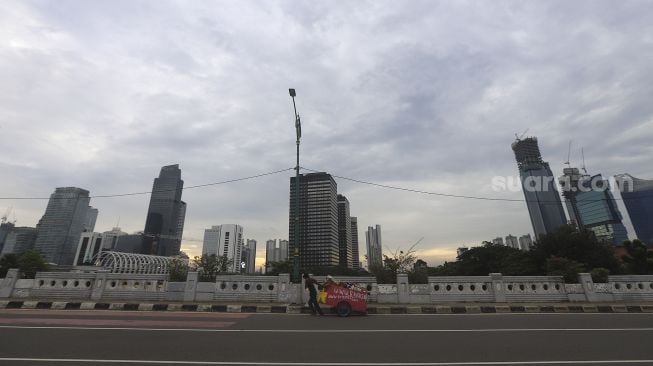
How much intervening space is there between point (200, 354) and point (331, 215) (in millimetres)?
21520

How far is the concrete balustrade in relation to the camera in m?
15.9

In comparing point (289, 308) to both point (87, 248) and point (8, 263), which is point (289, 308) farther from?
point (87, 248)

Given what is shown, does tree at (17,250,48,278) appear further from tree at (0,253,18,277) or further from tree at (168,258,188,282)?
tree at (168,258,188,282)

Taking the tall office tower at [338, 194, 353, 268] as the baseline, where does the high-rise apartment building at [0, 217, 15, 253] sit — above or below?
above

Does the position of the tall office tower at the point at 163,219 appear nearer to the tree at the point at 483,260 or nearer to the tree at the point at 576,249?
the tree at the point at 483,260

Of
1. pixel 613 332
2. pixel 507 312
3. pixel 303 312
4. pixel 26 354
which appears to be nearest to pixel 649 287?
pixel 507 312

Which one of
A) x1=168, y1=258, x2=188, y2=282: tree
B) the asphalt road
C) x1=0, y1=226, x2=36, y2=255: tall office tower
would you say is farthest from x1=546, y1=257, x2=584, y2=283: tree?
x1=0, y1=226, x2=36, y2=255: tall office tower

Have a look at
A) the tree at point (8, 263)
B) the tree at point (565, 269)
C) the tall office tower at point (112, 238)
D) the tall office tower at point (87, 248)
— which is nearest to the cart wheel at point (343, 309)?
the tree at point (565, 269)

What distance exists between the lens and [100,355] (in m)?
6.30

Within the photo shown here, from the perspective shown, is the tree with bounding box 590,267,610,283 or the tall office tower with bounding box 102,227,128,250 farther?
the tall office tower with bounding box 102,227,128,250

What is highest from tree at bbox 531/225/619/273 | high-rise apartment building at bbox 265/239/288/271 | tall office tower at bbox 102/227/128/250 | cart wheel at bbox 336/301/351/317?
tall office tower at bbox 102/227/128/250

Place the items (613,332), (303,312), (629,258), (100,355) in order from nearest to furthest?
(100,355) < (613,332) < (303,312) < (629,258)

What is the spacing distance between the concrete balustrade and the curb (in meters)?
1.13

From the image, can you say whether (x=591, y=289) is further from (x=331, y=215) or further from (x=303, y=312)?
(x=331, y=215)
